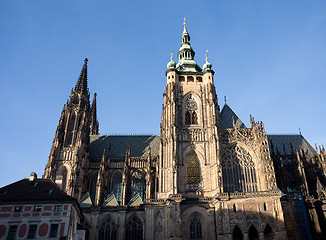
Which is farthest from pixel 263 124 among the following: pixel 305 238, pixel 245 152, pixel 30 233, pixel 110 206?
pixel 30 233

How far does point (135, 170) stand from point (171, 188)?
1105 cm

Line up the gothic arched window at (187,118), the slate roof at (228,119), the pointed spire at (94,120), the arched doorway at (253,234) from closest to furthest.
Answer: the arched doorway at (253,234) < the gothic arched window at (187,118) < the slate roof at (228,119) < the pointed spire at (94,120)

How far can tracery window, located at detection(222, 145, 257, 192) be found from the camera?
40156 mm

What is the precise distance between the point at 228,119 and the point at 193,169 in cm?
1228

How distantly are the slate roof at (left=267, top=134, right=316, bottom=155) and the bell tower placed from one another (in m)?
17.9

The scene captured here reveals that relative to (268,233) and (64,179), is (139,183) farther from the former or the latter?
(268,233)

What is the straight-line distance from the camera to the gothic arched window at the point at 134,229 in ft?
128

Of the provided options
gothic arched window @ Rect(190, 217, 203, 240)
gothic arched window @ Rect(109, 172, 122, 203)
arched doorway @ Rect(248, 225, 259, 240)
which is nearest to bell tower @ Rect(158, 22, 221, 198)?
gothic arched window @ Rect(190, 217, 203, 240)

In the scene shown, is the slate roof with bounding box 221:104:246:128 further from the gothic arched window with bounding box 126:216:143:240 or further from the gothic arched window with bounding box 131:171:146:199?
the gothic arched window with bounding box 126:216:143:240

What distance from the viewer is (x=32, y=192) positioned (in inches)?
1197

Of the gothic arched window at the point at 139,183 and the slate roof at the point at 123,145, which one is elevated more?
the slate roof at the point at 123,145

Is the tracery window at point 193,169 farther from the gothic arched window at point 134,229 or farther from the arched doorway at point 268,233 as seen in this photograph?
the arched doorway at point 268,233

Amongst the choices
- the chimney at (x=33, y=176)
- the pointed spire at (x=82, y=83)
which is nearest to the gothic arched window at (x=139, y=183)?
the chimney at (x=33, y=176)

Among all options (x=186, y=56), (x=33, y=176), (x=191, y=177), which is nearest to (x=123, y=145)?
(x=191, y=177)
